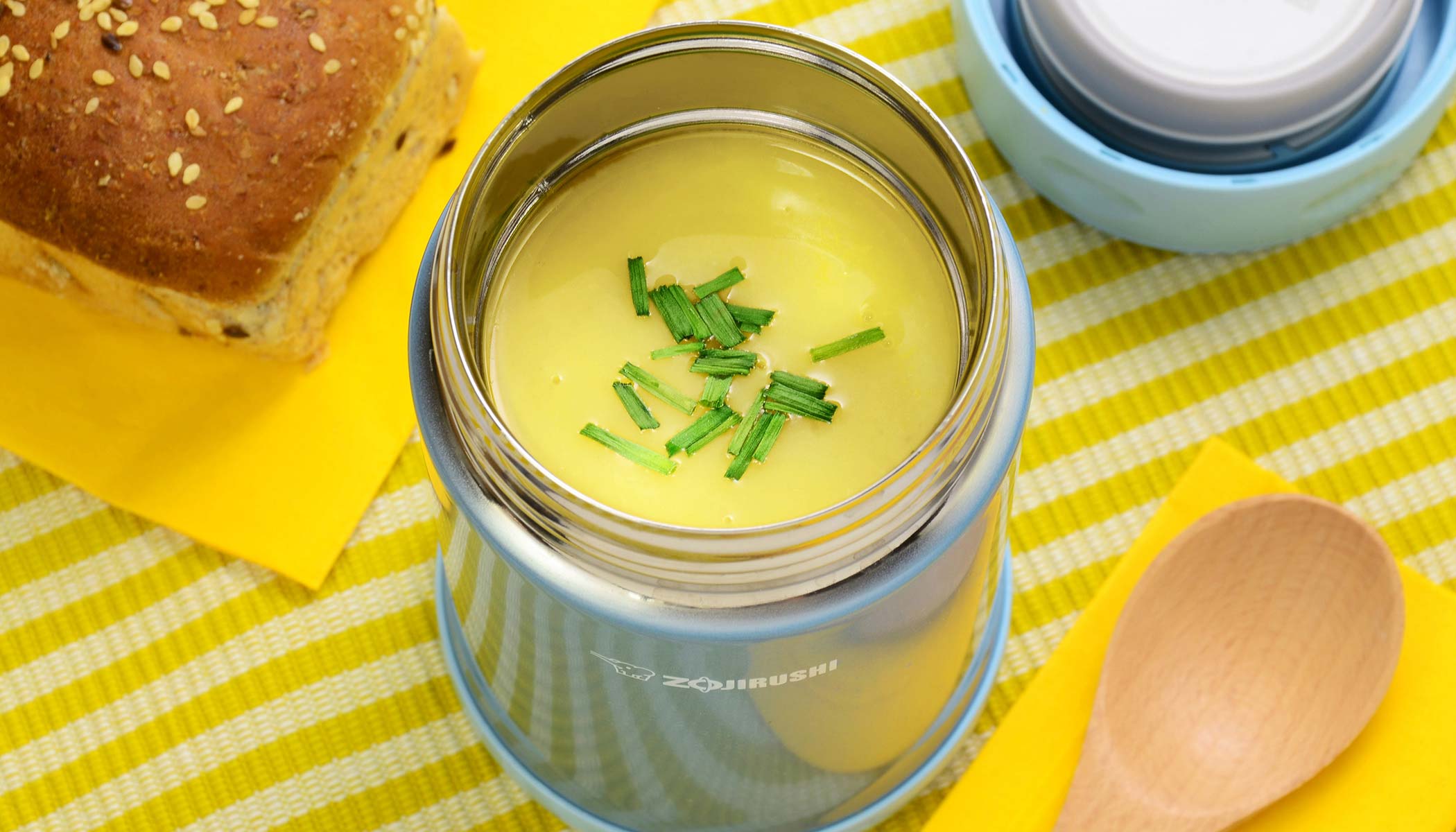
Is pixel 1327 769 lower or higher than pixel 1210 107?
lower

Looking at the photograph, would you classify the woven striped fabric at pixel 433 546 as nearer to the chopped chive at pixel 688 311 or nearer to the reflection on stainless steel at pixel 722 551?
the reflection on stainless steel at pixel 722 551

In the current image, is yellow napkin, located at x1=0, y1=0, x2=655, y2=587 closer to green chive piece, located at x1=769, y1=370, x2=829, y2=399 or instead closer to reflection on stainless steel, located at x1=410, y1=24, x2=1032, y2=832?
reflection on stainless steel, located at x1=410, y1=24, x2=1032, y2=832

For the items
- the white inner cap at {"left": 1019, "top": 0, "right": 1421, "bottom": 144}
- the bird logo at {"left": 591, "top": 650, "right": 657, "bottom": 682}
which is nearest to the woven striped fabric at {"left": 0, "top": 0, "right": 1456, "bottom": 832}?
the white inner cap at {"left": 1019, "top": 0, "right": 1421, "bottom": 144}

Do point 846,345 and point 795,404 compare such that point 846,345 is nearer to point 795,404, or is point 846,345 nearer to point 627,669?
point 795,404

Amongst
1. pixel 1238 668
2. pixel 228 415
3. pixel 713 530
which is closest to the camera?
pixel 713 530

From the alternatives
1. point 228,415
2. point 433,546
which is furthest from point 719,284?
point 228,415

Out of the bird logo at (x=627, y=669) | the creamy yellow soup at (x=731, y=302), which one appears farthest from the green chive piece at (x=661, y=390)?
the bird logo at (x=627, y=669)
